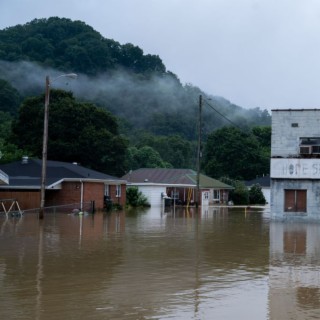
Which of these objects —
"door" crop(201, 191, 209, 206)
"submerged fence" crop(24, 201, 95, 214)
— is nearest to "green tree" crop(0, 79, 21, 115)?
"door" crop(201, 191, 209, 206)

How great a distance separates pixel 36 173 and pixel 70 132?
17.7 m

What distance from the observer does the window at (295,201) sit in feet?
130

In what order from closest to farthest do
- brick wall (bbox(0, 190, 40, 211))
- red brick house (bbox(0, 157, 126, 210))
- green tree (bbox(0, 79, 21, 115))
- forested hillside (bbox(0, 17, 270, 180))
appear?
brick wall (bbox(0, 190, 40, 211)) → red brick house (bbox(0, 157, 126, 210)) → green tree (bbox(0, 79, 21, 115)) → forested hillside (bbox(0, 17, 270, 180))

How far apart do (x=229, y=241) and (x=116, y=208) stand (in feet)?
90.0

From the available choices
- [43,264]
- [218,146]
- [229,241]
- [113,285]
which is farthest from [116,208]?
[218,146]

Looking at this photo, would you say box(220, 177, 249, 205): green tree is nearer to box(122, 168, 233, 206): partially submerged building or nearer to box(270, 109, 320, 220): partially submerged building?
box(122, 168, 233, 206): partially submerged building

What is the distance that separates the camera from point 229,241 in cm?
2378

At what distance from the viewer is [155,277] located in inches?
552

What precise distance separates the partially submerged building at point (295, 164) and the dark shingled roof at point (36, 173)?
47.3 feet

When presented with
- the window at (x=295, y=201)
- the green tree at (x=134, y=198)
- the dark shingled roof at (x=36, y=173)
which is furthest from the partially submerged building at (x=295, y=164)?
the green tree at (x=134, y=198)

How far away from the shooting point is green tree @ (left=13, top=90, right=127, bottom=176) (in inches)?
2512

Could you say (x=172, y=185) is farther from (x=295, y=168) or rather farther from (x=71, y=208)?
(x=295, y=168)

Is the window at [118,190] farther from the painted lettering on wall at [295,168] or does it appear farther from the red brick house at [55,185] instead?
the painted lettering on wall at [295,168]

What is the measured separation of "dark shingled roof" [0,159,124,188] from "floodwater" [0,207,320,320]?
19.6 metres
